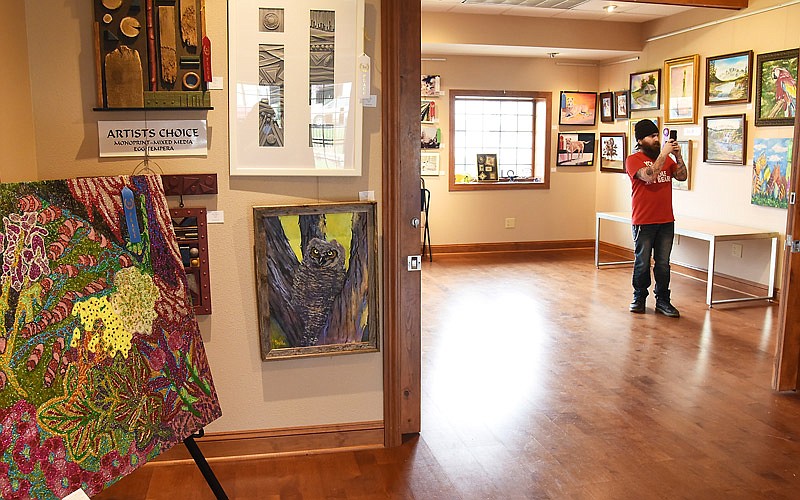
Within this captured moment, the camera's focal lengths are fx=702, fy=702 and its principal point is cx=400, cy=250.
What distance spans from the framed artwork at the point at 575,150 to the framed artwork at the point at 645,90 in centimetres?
88

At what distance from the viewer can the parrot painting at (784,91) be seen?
19.1 feet

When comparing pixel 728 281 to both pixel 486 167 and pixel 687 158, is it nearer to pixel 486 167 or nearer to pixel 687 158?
pixel 687 158

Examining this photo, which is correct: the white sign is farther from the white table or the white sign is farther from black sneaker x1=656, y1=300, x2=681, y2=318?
the white table

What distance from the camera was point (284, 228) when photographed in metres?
2.97

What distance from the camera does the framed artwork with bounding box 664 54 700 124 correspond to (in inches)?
275

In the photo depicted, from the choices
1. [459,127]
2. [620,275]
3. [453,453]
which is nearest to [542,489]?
[453,453]

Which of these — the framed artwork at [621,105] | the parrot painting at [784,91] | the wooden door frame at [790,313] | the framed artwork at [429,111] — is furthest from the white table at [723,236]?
the framed artwork at [429,111]

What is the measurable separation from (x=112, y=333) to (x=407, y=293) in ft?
4.90

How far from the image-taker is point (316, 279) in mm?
3053

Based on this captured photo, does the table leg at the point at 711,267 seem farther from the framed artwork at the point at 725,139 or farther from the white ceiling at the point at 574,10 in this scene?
the white ceiling at the point at 574,10

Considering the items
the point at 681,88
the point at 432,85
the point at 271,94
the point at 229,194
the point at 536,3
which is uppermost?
the point at 536,3

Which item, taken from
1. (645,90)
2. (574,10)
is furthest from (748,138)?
(574,10)

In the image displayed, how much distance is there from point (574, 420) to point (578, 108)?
6.08 m

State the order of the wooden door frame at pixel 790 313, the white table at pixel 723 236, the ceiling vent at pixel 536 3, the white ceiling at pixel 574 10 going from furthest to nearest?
the white ceiling at pixel 574 10, the ceiling vent at pixel 536 3, the white table at pixel 723 236, the wooden door frame at pixel 790 313
